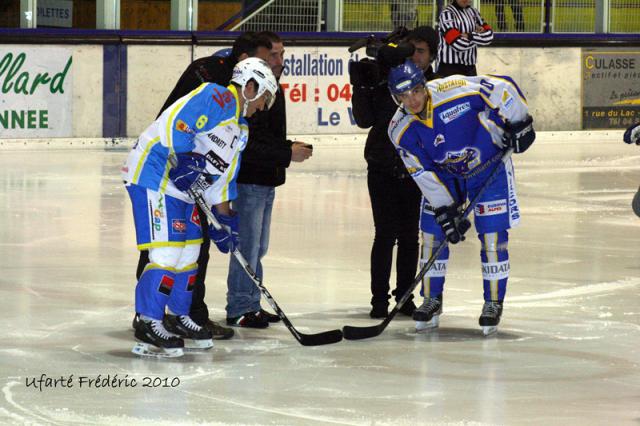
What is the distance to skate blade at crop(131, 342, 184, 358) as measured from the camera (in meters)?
4.92

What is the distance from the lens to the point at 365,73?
576 cm

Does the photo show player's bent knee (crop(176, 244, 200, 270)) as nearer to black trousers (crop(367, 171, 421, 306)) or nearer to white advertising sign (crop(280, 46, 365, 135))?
black trousers (crop(367, 171, 421, 306))

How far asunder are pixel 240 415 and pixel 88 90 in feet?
28.6

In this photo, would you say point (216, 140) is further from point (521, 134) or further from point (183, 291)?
point (521, 134)

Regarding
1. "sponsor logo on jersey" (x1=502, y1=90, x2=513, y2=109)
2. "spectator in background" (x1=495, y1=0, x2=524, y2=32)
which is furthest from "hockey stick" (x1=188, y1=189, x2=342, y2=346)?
"spectator in background" (x1=495, y1=0, x2=524, y2=32)

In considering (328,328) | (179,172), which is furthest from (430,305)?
(179,172)

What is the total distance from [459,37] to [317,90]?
202 cm

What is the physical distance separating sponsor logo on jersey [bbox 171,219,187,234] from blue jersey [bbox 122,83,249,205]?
84 millimetres

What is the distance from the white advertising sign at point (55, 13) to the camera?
12688 mm

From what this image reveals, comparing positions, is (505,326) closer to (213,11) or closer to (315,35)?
(315,35)

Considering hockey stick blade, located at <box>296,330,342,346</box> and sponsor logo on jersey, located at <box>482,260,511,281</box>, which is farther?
sponsor logo on jersey, located at <box>482,260,511,281</box>

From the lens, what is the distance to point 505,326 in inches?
221

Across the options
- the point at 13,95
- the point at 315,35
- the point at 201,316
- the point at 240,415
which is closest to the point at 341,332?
the point at 201,316

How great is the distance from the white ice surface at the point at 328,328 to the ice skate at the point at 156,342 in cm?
6
